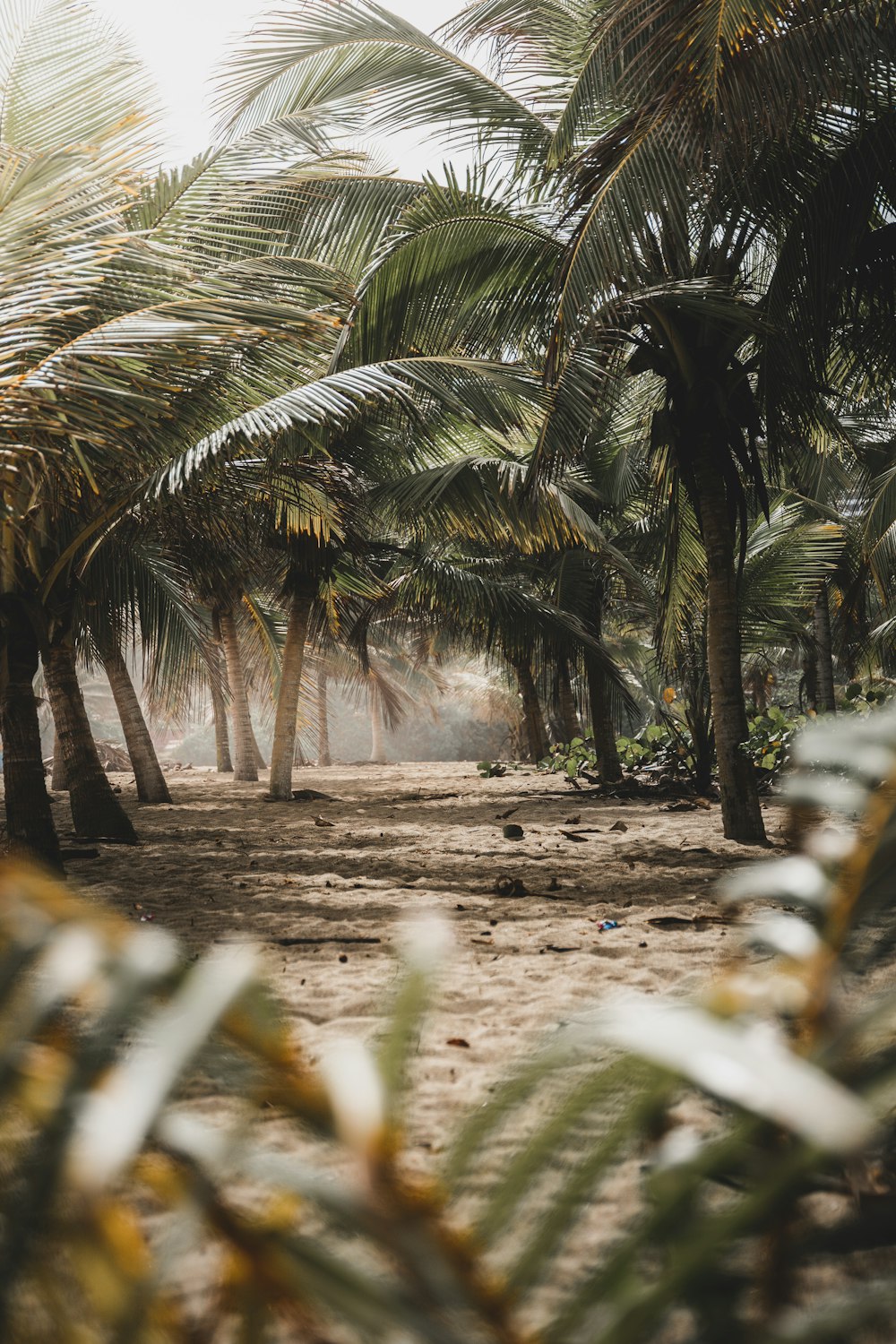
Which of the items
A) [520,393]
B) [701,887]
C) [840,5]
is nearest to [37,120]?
[520,393]

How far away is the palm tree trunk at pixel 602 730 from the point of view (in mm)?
10750

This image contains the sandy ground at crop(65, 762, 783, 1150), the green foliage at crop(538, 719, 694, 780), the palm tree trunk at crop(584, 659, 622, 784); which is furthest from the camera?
the palm tree trunk at crop(584, 659, 622, 784)

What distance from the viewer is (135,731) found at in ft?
30.2

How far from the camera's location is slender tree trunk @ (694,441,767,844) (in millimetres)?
5734

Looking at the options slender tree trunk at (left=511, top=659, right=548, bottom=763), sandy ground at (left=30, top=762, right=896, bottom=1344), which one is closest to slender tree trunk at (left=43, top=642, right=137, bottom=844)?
sandy ground at (left=30, top=762, right=896, bottom=1344)

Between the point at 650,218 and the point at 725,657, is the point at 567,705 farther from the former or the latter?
the point at 650,218

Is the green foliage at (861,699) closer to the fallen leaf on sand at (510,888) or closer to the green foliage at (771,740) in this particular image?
the green foliage at (771,740)

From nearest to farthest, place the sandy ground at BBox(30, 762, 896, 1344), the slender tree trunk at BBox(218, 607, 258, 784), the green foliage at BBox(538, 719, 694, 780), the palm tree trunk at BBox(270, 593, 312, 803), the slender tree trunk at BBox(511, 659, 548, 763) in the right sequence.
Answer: the sandy ground at BBox(30, 762, 896, 1344) < the green foliage at BBox(538, 719, 694, 780) < the palm tree trunk at BBox(270, 593, 312, 803) < the slender tree trunk at BBox(218, 607, 258, 784) < the slender tree trunk at BBox(511, 659, 548, 763)

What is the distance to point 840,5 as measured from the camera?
4.11 m

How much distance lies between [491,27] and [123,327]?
4.34m

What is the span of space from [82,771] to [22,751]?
4.71 ft

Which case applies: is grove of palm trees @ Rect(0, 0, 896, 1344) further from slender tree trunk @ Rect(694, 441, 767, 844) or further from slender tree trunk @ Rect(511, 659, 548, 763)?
slender tree trunk @ Rect(511, 659, 548, 763)

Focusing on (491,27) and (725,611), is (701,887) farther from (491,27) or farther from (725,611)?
(491,27)

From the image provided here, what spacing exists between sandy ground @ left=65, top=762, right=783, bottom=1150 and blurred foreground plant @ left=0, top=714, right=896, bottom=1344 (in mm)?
684
